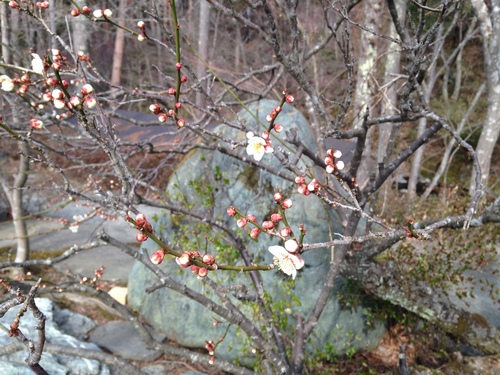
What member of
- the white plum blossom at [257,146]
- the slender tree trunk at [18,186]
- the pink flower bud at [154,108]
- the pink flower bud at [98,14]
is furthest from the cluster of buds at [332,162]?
the slender tree trunk at [18,186]

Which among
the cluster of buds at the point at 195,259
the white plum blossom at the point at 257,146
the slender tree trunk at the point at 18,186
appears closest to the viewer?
the cluster of buds at the point at 195,259

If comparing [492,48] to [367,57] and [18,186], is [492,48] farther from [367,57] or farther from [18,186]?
[18,186]

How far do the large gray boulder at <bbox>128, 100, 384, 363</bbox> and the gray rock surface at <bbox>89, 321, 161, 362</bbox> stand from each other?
27cm

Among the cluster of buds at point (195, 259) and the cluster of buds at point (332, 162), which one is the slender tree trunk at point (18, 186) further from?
the cluster of buds at point (195, 259)

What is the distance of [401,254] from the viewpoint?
11.3 ft

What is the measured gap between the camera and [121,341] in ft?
12.0

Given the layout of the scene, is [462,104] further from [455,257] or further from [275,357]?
[275,357]

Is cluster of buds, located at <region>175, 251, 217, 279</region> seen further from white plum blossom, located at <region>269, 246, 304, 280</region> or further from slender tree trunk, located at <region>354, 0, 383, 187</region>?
slender tree trunk, located at <region>354, 0, 383, 187</region>

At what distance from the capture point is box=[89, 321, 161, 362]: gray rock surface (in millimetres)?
3514

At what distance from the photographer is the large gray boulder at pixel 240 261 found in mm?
3418

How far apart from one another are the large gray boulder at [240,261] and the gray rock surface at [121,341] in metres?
0.27

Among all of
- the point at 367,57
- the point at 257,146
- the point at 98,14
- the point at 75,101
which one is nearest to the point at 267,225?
the point at 257,146

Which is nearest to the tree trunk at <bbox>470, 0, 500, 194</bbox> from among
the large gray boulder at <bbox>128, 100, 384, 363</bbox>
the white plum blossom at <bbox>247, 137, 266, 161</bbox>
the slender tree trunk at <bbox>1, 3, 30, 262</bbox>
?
the large gray boulder at <bbox>128, 100, 384, 363</bbox>

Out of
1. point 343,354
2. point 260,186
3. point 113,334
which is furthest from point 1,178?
point 343,354
